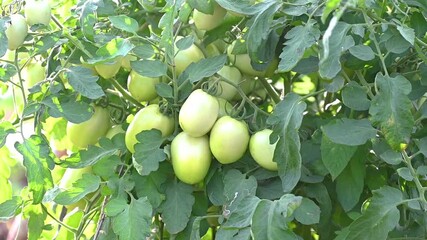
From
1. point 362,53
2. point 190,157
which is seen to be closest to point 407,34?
point 362,53

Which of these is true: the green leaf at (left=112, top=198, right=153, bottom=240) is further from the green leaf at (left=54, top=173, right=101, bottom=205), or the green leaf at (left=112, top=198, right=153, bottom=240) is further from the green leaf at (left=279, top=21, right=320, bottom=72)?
the green leaf at (left=279, top=21, right=320, bottom=72)

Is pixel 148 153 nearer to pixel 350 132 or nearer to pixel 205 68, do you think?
pixel 205 68

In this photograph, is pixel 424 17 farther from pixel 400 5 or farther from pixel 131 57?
pixel 131 57

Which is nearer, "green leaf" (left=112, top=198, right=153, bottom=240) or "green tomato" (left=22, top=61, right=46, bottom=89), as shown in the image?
"green leaf" (left=112, top=198, right=153, bottom=240)

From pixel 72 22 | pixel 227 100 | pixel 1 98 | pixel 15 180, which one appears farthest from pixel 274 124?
pixel 15 180

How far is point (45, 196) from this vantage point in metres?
0.89

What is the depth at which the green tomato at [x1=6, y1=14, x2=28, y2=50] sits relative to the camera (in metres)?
0.92

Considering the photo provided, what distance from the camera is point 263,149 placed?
0.86 metres

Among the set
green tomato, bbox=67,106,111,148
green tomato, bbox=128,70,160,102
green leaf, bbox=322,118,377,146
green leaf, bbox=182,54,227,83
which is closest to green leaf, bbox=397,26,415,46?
green leaf, bbox=322,118,377,146

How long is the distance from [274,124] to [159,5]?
0.32 metres

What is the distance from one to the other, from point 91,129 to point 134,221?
223 mm

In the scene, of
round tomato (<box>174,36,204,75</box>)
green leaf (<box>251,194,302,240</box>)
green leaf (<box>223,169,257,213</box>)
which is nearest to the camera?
green leaf (<box>251,194,302,240</box>)

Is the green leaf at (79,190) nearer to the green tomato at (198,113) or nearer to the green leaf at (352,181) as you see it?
the green tomato at (198,113)

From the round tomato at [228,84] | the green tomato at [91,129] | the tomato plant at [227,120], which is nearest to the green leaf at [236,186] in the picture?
the tomato plant at [227,120]
